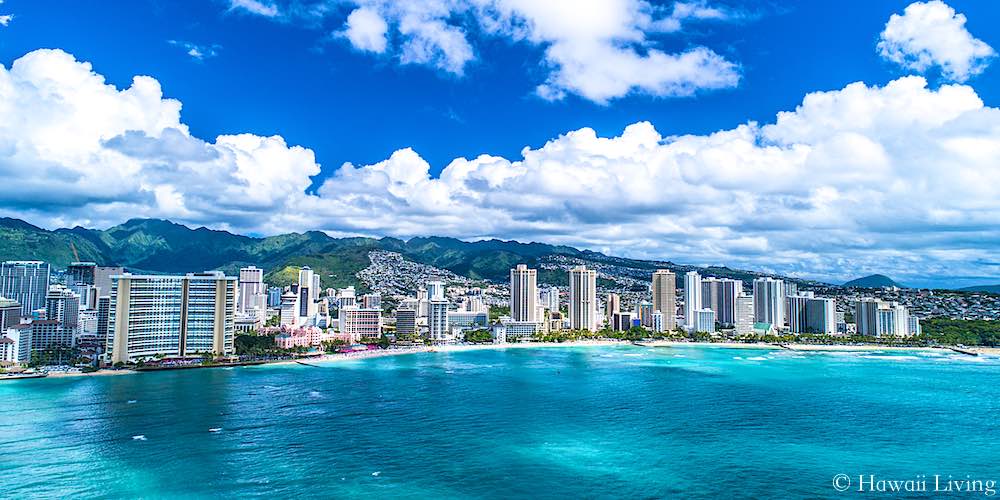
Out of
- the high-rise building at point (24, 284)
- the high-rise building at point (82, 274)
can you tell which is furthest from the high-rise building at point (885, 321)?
the high-rise building at point (24, 284)

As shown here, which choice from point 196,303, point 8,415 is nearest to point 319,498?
point 8,415

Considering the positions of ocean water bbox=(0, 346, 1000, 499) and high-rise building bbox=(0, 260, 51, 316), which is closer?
ocean water bbox=(0, 346, 1000, 499)

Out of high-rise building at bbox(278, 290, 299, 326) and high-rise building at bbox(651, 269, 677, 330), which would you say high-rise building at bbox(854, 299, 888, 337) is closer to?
high-rise building at bbox(651, 269, 677, 330)

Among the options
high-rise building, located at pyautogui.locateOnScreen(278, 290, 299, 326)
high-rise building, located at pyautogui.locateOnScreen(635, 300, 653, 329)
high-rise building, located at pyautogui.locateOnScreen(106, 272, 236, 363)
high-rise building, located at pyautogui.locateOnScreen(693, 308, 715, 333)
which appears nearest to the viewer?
high-rise building, located at pyautogui.locateOnScreen(106, 272, 236, 363)

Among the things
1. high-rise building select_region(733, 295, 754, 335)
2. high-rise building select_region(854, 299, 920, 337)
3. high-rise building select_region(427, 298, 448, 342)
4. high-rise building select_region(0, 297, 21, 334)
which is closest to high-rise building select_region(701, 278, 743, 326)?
high-rise building select_region(733, 295, 754, 335)

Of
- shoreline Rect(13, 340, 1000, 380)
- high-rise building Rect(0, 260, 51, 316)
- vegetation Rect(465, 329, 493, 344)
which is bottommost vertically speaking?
shoreline Rect(13, 340, 1000, 380)

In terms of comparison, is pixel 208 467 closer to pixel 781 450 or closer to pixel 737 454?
pixel 737 454

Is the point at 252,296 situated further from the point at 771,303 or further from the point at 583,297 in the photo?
the point at 771,303
